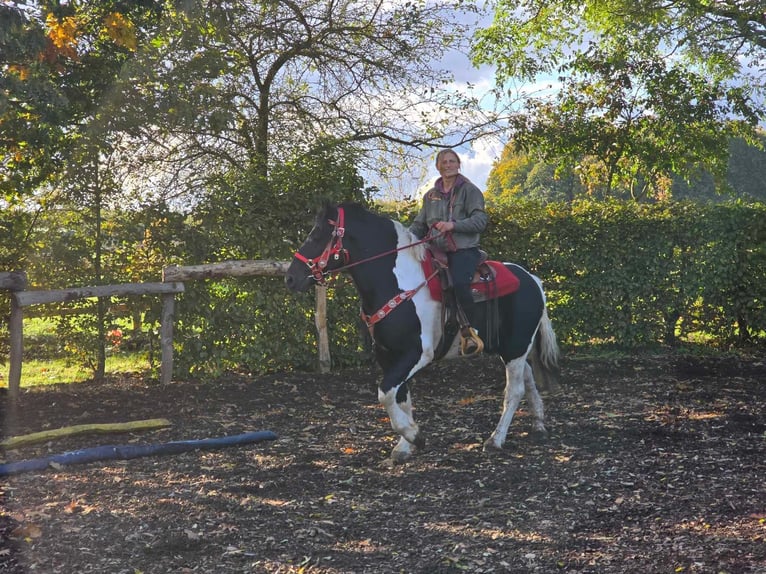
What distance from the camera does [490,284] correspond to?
6.70m

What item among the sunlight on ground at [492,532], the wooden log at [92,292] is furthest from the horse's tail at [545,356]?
the wooden log at [92,292]

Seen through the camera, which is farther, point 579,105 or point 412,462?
point 579,105

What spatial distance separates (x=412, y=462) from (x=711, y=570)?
9.01 ft

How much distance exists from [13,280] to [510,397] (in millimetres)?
5453

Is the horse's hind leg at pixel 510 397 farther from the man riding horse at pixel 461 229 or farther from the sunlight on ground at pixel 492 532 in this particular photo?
the sunlight on ground at pixel 492 532

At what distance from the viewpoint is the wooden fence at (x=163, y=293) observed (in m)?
8.57

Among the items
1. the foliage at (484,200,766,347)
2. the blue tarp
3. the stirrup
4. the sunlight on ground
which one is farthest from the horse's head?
the foliage at (484,200,766,347)

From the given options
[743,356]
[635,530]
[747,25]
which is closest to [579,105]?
[747,25]

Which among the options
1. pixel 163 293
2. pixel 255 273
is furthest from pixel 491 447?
pixel 163 293

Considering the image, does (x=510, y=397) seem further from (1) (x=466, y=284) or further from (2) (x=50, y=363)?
(2) (x=50, y=363)

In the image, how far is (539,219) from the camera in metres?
11.3

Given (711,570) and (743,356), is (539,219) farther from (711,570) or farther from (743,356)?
(711,570)

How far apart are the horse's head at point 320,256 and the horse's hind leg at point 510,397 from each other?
1887 mm

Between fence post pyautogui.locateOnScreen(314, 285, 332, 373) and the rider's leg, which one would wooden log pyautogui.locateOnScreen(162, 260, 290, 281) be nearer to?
fence post pyautogui.locateOnScreen(314, 285, 332, 373)
